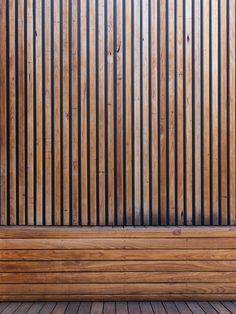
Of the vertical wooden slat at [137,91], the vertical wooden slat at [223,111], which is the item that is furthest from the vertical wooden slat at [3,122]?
the vertical wooden slat at [223,111]

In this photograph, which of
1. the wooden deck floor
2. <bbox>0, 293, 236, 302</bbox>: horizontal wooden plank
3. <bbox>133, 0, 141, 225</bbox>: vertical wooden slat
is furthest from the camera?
<bbox>133, 0, 141, 225</bbox>: vertical wooden slat

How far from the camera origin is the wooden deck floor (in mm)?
2195

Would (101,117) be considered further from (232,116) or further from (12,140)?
(232,116)

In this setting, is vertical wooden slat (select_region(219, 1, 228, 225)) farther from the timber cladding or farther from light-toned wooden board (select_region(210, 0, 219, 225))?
the timber cladding

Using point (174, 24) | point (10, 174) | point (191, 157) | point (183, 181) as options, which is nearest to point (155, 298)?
point (183, 181)

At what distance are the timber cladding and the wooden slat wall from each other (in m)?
0.13

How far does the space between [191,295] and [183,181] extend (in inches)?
31.4

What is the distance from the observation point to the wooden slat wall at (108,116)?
246 centimetres

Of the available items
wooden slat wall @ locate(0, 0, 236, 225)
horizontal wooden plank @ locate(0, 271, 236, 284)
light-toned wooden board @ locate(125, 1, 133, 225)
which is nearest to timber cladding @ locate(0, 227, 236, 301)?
horizontal wooden plank @ locate(0, 271, 236, 284)

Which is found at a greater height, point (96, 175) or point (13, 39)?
point (13, 39)

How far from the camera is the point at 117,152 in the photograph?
2.46m

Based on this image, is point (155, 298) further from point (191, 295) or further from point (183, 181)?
point (183, 181)

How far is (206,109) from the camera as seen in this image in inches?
97.4

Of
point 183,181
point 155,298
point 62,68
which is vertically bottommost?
point 155,298
